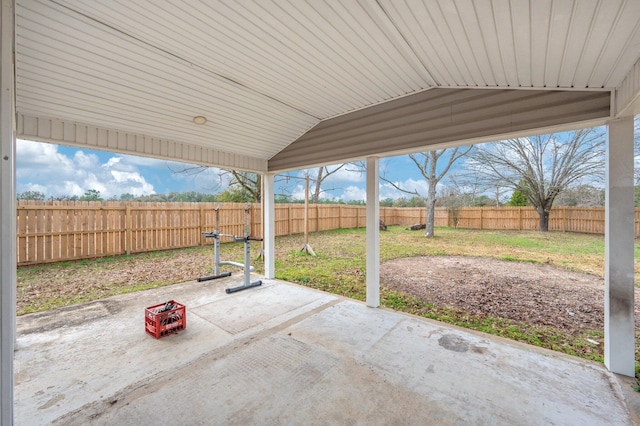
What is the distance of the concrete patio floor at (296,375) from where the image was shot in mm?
1826

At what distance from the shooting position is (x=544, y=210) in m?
11.5

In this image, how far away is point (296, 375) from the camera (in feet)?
7.41

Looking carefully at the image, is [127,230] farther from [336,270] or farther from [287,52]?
[287,52]

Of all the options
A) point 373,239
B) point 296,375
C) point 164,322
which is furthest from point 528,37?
point 164,322

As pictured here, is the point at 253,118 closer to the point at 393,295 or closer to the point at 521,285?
the point at 393,295

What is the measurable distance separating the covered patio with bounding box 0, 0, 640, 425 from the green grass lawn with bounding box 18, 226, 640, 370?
0.80 meters

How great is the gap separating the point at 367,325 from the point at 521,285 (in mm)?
3448

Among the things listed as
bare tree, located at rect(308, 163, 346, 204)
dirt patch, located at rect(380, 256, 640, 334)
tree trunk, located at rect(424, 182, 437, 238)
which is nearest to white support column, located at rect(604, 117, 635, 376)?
dirt patch, located at rect(380, 256, 640, 334)

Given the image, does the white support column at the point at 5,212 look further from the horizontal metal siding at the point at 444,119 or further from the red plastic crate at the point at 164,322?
the horizontal metal siding at the point at 444,119

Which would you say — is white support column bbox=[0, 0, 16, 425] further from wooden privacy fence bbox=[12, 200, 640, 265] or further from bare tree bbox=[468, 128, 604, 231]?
bare tree bbox=[468, 128, 604, 231]

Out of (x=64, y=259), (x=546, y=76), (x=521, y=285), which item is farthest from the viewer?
(x=64, y=259)

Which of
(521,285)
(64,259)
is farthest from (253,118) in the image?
(64,259)

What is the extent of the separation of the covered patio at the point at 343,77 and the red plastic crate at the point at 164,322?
1048 mm

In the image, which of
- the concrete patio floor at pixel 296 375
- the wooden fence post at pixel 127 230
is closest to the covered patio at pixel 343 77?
the concrete patio floor at pixel 296 375
